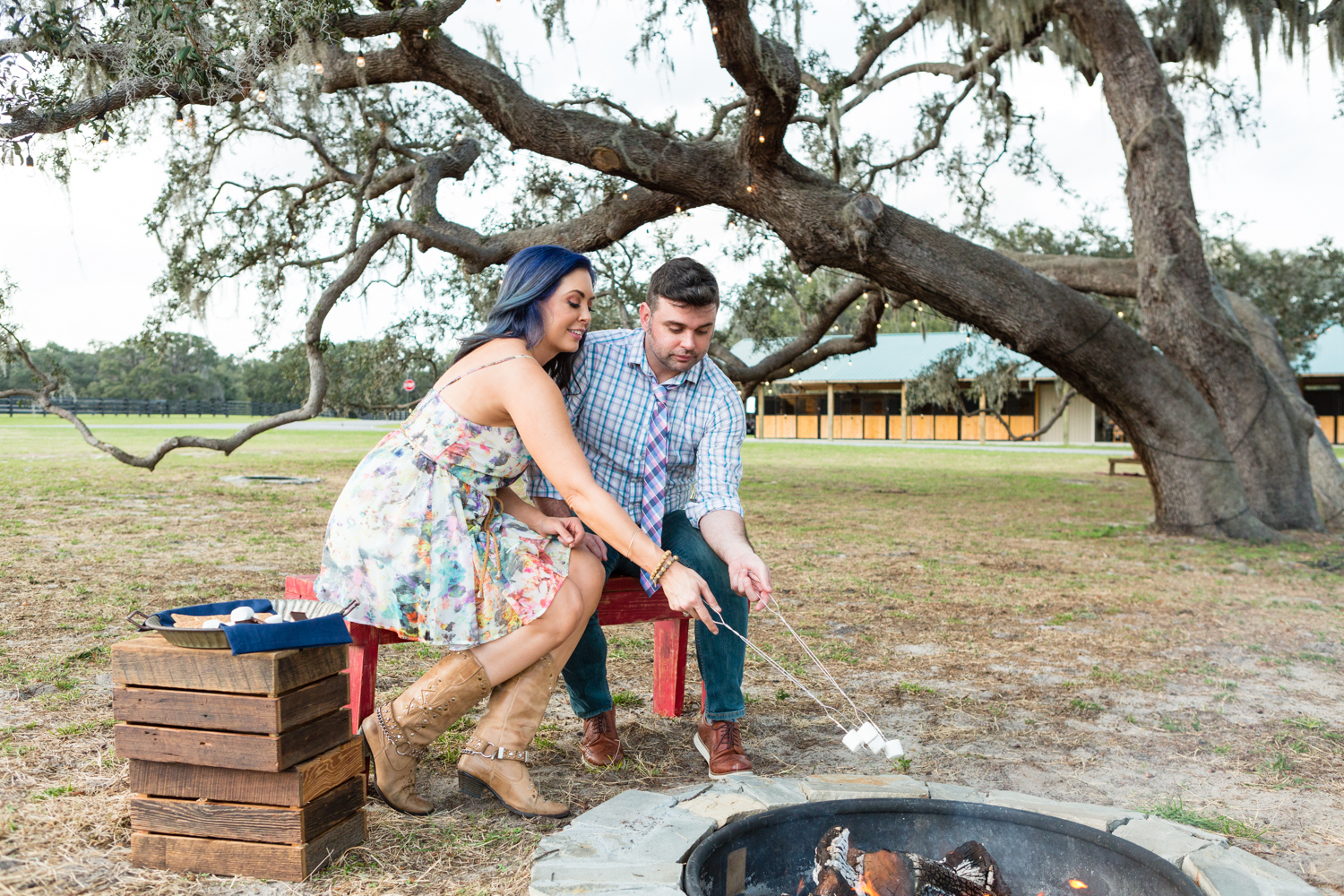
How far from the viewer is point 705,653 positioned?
110 inches

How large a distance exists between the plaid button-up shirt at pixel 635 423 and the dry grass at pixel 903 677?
32.1 inches

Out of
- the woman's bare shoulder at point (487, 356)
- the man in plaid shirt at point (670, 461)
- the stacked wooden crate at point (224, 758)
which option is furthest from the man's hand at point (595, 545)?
the stacked wooden crate at point (224, 758)

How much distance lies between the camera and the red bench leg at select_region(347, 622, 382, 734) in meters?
2.59

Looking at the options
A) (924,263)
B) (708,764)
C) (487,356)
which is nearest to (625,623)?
(708,764)

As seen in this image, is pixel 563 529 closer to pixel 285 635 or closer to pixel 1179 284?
pixel 285 635

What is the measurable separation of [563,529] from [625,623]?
1.89 feet

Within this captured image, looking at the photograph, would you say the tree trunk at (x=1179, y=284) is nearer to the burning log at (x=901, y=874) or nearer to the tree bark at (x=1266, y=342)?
the tree bark at (x=1266, y=342)

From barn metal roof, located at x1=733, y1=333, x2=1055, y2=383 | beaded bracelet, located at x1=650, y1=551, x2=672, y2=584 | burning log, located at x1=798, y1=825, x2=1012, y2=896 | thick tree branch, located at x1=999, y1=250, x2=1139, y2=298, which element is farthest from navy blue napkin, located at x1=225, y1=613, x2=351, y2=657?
barn metal roof, located at x1=733, y1=333, x2=1055, y2=383

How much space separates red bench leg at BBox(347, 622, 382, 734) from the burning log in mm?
1292

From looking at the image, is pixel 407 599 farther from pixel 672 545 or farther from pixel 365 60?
pixel 365 60

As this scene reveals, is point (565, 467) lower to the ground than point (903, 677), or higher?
higher

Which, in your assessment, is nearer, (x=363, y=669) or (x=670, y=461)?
(x=363, y=669)

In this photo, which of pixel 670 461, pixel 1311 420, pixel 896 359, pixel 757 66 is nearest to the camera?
pixel 670 461

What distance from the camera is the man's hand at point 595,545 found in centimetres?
266
